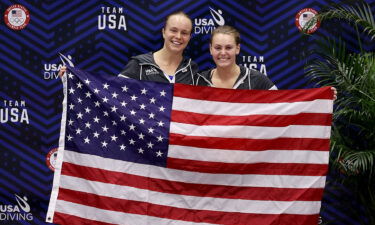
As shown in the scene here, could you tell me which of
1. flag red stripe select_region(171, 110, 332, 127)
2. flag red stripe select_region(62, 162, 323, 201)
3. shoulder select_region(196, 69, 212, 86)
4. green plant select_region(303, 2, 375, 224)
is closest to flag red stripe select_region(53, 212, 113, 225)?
flag red stripe select_region(62, 162, 323, 201)

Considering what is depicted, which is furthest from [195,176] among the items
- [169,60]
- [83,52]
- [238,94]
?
[83,52]

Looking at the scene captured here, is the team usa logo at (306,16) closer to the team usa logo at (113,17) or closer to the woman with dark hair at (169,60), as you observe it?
the woman with dark hair at (169,60)

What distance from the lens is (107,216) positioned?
377cm

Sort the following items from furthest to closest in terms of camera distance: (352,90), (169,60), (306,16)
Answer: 1. (306,16)
2. (352,90)
3. (169,60)

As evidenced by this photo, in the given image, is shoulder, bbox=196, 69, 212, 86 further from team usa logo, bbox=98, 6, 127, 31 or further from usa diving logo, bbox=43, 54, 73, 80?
usa diving logo, bbox=43, 54, 73, 80

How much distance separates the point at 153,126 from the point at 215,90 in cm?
52

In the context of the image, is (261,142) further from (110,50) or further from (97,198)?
(110,50)

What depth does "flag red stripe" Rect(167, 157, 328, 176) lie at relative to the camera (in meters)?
3.72

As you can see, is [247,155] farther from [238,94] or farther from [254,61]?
[254,61]

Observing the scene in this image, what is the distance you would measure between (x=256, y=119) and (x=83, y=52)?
2.09m

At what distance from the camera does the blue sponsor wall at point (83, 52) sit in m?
5.05

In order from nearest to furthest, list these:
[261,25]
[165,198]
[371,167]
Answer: [165,198], [371,167], [261,25]

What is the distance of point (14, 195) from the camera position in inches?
204

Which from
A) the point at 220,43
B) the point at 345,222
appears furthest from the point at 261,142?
the point at 345,222
